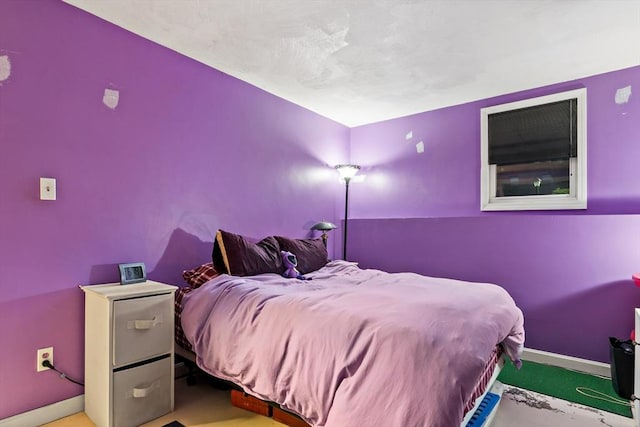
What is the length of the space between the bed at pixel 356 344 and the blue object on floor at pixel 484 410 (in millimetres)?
153

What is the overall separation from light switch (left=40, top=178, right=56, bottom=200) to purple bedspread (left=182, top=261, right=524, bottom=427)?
94 centimetres

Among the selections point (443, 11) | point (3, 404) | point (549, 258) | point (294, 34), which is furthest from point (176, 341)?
point (549, 258)

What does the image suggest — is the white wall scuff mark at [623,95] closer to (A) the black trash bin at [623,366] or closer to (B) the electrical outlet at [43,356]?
(A) the black trash bin at [623,366]

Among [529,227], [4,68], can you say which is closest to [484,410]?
[529,227]

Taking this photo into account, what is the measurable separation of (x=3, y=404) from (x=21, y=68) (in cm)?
173

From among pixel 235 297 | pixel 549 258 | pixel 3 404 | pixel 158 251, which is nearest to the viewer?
pixel 3 404

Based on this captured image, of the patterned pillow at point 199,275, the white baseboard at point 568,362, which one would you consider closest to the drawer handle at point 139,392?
the patterned pillow at point 199,275

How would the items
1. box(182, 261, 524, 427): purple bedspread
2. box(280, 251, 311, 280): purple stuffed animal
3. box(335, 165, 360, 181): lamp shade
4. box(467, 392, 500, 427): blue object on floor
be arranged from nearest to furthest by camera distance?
box(182, 261, 524, 427): purple bedspread < box(467, 392, 500, 427): blue object on floor < box(280, 251, 311, 280): purple stuffed animal < box(335, 165, 360, 181): lamp shade

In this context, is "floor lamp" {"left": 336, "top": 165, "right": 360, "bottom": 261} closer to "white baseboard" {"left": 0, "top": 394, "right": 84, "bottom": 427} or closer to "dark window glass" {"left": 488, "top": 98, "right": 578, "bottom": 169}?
"dark window glass" {"left": 488, "top": 98, "right": 578, "bottom": 169}

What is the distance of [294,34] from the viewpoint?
2221mm

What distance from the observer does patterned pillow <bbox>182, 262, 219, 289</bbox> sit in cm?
227

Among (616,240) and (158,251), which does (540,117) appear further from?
(158,251)

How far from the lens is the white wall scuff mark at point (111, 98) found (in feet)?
6.95

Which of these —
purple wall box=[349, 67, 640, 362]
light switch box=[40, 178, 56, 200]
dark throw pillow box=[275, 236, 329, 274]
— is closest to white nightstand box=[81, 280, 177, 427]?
light switch box=[40, 178, 56, 200]
